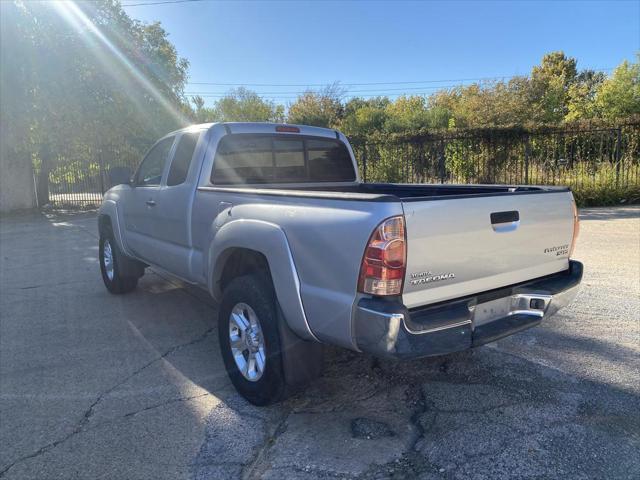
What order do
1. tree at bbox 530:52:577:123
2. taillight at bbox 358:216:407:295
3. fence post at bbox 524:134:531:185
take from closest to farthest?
taillight at bbox 358:216:407:295
fence post at bbox 524:134:531:185
tree at bbox 530:52:577:123

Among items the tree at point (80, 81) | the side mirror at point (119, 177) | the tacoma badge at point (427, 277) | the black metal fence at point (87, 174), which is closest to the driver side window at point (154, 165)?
the side mirror at point (119, 177)

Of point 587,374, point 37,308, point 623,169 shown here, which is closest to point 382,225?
point 587,374

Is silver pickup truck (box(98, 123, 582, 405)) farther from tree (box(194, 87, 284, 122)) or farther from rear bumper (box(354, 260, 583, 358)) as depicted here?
tree (box(194, 87, 284, 122))

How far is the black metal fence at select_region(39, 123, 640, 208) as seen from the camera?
44.6ft

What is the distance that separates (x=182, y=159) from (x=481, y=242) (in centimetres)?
296

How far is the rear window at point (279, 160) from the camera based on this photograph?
172 inches

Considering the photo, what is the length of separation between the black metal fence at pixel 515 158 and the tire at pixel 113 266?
6.68m

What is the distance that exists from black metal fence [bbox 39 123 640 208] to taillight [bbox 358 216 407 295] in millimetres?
11544

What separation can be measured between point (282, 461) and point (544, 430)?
5.21 ft

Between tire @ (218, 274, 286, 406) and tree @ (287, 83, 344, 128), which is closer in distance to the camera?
tire @ (218, 274, 286, 406)

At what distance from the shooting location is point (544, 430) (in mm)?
2971

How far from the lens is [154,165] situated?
5473mm

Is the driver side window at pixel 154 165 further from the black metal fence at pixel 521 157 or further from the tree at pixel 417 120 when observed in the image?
the tree at pixel 417 120

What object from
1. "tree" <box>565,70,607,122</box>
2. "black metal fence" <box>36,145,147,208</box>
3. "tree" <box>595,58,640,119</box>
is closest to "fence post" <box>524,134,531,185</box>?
"black metal fence" <box>36,145,147,208</box>
